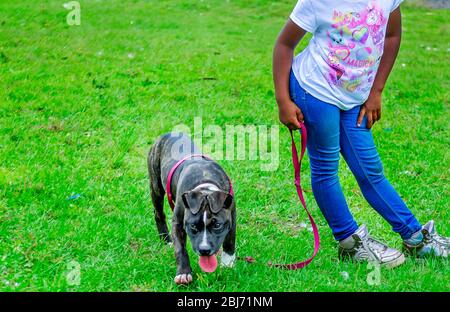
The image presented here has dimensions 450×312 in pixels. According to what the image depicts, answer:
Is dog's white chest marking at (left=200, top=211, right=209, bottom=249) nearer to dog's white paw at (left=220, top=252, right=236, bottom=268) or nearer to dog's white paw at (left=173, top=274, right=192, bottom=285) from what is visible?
dog's white paw at (left=173, top=274, right=192, bottom=285)

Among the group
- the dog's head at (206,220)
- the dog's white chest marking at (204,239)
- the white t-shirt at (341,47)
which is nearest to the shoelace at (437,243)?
the white t-shirt at (341,47)

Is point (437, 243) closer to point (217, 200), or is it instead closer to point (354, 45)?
point (354, 45)

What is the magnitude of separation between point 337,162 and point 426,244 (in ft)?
2.49

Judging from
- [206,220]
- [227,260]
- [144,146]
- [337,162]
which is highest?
[337,162]

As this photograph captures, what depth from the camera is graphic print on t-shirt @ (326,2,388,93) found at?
3.72 meters

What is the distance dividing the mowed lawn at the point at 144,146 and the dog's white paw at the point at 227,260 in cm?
9

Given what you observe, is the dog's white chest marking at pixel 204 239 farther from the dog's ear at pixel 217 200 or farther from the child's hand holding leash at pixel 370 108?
the child's hand holding leash at pixel 370 108

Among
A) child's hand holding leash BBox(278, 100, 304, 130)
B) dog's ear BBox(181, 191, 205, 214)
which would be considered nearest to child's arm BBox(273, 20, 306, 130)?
child's hand holding leash BBox(278, 100, 304, 130)

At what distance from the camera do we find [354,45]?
3764 millimetres

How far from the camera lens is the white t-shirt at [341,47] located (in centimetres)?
370

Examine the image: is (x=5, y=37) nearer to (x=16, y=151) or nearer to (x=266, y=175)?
(x=16, y=151)

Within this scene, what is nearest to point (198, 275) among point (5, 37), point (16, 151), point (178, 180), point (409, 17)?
point (178, 180)

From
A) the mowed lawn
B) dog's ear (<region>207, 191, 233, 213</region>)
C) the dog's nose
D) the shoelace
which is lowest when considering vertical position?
the mowed lawn

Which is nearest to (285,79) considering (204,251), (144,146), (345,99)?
(345,99)
